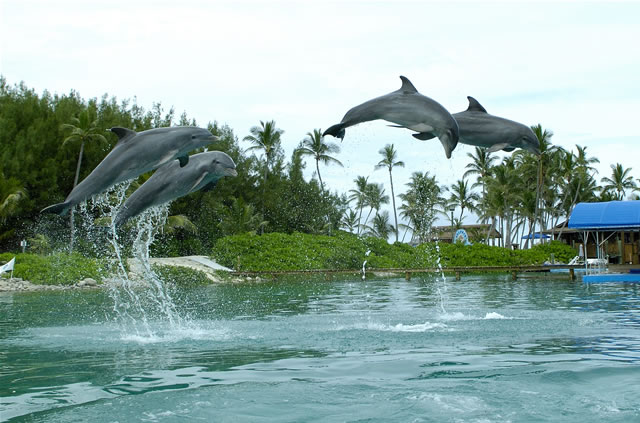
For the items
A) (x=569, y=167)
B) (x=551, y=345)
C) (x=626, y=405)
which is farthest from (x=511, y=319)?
(x=569, y=167)

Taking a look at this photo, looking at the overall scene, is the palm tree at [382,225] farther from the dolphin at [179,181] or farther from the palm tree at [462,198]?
the dolphin at [179,181]

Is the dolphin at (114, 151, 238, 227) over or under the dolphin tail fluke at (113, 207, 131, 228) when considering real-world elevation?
over

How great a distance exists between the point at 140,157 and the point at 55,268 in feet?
78.0

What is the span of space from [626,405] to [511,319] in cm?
717

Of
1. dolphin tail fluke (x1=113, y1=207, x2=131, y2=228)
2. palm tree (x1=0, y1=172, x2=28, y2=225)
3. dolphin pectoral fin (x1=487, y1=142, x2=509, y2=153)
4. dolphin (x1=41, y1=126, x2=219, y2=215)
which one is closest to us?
dolphin pectoral fin (x1=487, y1=142, x2=509, y2=153)

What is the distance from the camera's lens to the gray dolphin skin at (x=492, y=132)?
5789mm

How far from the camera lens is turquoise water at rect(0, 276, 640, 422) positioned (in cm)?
652

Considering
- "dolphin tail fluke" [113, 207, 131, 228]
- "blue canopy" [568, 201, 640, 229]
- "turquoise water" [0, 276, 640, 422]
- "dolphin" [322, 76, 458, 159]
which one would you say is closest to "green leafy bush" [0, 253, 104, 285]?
"turquoise water" [0, 276, 640, 422]

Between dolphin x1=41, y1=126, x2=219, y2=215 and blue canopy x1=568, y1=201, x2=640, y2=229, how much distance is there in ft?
69.9

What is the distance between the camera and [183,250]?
39188 millimetres

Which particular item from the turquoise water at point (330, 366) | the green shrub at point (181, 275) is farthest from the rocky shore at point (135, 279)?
the turquoise water at point (330, 366)

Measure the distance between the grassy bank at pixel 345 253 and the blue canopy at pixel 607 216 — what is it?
13335 mm

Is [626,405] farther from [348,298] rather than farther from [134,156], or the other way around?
[348,298]

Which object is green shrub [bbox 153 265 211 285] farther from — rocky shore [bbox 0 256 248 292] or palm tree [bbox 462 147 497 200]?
palm tree [bbox 462 147 497 200]
